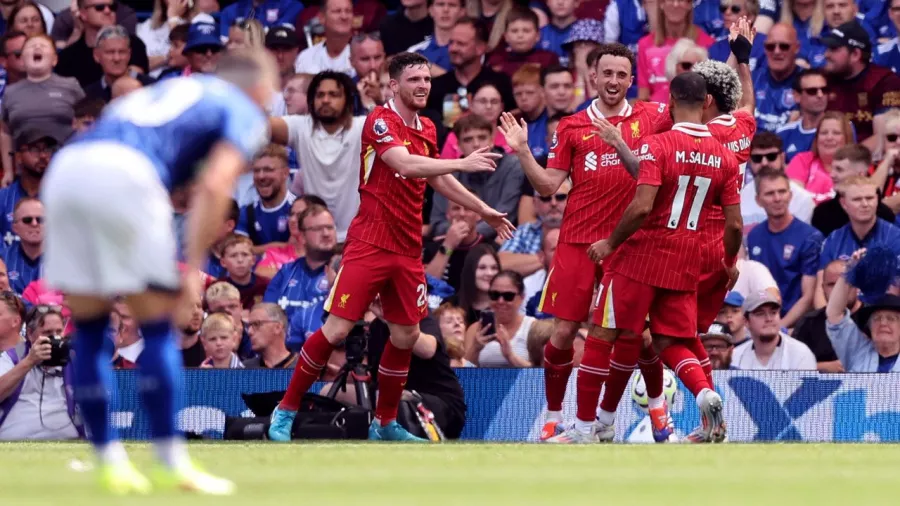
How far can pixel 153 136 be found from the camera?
7.14 m

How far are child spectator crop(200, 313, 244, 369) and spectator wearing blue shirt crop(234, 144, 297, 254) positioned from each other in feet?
6.90

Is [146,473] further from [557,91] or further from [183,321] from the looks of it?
[557,91]

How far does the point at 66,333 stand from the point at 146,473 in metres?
5.11

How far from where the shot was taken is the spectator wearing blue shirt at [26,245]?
→ 15375 mm

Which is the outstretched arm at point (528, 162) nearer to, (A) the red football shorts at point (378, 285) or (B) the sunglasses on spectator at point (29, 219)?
(A) the red football shorts at point (378, 285)

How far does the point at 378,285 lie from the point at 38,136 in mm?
5571

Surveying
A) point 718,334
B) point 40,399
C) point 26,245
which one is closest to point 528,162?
point 718,334

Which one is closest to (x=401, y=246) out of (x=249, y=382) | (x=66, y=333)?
(x=249, y=382)

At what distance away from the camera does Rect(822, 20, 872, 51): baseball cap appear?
15.9 metres

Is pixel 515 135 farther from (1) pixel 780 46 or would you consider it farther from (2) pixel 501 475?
(1) pixel 780 46

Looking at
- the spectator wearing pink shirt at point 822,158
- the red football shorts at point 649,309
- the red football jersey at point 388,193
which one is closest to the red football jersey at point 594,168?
the red football shorts at point 649,309

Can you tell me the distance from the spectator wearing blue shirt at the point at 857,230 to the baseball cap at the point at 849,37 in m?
2.04

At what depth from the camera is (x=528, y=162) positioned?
11.9m

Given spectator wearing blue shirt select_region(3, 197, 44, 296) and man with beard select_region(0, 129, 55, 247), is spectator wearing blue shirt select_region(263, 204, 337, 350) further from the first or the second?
man with beard select_region(0, 129, 55, 247)
